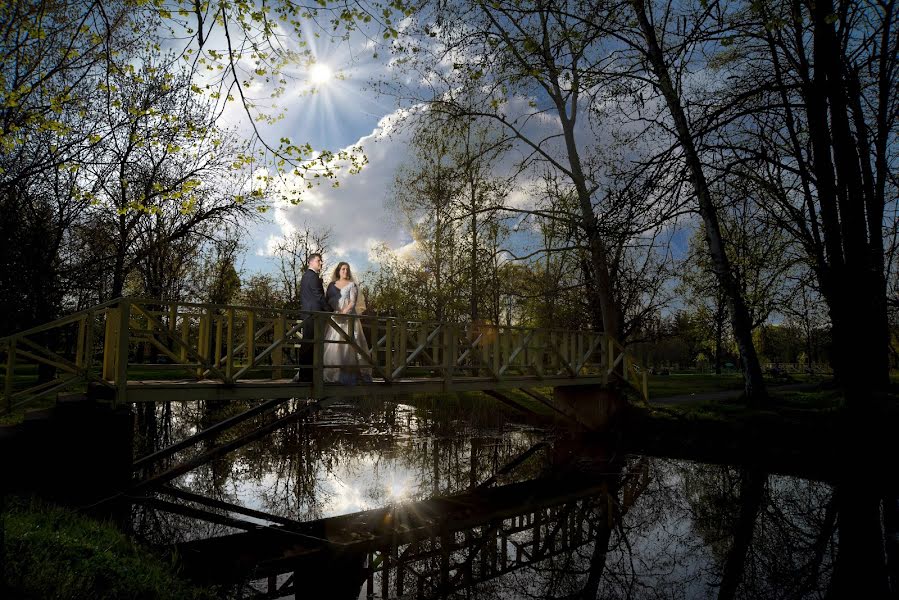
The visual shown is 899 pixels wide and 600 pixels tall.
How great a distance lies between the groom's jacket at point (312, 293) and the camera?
9.30 meters

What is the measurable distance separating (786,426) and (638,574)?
7372 millimetres

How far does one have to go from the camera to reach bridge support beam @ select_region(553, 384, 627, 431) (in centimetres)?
1359

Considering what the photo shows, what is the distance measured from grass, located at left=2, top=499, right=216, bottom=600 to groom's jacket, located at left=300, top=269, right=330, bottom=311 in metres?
4.34

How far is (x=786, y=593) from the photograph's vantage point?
5.34 meters

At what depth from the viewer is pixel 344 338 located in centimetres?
898

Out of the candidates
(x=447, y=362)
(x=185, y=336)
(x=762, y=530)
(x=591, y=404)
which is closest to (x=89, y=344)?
(x=185, y=336)

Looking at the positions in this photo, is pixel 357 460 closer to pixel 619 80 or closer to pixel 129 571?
pixel 129 571

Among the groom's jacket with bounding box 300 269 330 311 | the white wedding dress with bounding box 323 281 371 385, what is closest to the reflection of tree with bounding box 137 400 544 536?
the white wedding dress with bounding box 323 281 371 385

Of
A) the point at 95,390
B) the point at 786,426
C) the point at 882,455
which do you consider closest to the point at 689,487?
the point at 882,455

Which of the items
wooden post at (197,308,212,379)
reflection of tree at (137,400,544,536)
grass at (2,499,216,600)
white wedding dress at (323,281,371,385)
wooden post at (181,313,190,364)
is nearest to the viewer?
grass at (2,499,216,600)

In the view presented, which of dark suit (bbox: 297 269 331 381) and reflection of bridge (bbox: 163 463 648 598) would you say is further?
dark suit (bbox: 297 269 331 381)

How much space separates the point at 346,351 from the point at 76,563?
5082mm

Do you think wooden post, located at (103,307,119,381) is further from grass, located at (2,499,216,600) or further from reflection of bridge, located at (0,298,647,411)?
grass, located at (2,499,216,600)

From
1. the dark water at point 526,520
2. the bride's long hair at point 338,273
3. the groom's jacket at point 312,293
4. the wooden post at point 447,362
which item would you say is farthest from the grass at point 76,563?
the wooden post at point 447,362
